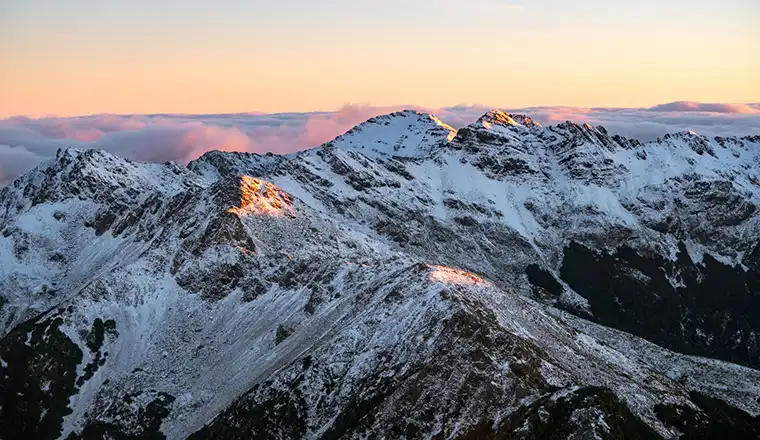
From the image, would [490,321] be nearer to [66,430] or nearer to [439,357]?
[439,357]

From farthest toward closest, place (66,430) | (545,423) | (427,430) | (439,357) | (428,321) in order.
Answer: (66,430) → (428,321) → (439,357) → (427,430) → (545,423)

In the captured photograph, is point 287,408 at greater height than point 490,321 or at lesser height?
lesser

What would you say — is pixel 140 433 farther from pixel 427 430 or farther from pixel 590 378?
pixel 590 378

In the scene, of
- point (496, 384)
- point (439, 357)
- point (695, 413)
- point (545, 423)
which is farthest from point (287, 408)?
point (695, 413)

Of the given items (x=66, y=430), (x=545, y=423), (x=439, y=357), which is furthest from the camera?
(x=66, y=430)

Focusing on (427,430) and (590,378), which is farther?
(590,378)

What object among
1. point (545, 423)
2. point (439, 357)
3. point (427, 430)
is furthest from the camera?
point (439, 357)

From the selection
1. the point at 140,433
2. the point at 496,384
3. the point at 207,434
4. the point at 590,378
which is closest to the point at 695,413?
the point at 590,378

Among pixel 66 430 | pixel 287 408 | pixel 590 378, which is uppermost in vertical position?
pixel 590 378

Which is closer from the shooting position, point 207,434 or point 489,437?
point 489,437
